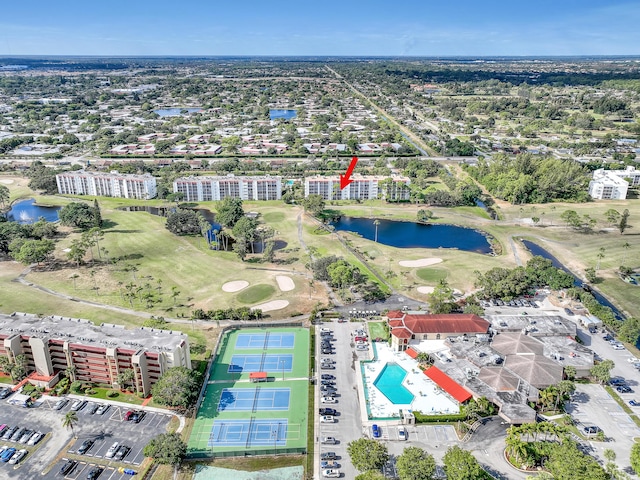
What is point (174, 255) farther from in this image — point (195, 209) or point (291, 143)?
point (291, 143)

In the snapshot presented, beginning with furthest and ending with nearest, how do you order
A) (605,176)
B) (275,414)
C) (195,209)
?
(605,176) → (195,209) → (275,414)

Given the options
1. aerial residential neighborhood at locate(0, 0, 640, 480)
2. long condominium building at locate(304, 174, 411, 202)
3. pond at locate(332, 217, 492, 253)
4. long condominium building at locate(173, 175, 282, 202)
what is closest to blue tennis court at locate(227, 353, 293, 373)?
aerial residential neighborhood at locate(0, 0, 640, 480)

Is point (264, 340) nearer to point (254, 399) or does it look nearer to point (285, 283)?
point (254, 399)

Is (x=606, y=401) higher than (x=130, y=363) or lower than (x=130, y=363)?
lower

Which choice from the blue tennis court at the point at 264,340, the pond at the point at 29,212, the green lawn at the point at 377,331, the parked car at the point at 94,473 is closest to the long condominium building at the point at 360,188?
the green lawn at the point at 377,331

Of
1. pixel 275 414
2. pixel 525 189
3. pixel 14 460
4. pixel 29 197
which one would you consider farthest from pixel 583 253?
Result: pixel 29 197

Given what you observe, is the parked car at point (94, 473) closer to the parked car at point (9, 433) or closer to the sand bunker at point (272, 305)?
the parked car at point (9, 433)

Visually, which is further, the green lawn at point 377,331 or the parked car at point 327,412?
the green lawn at point 377,331

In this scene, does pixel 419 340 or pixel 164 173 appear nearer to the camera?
pixel 419 340

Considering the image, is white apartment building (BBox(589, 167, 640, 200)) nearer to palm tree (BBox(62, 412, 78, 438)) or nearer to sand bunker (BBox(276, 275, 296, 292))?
sand bunker (BBox(276, 275, 296, 292))
